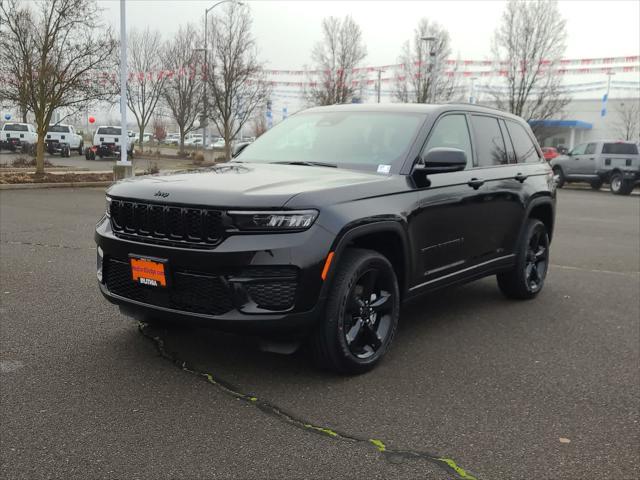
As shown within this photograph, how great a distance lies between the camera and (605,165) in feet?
79.4

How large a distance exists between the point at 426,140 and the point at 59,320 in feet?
10.2

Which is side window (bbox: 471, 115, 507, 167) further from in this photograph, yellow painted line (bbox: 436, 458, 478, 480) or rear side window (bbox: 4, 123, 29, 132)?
rear side window (bbox: 4, 123, 29, 132)

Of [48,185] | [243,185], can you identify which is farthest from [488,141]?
[48,185]

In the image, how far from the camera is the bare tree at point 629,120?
203 ft

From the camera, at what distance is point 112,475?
2.74m

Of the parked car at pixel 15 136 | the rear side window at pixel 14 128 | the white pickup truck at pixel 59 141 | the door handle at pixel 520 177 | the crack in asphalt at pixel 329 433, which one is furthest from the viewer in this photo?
the white pickup truck at pixel 59 141

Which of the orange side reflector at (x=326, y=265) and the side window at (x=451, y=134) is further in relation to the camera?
the side window at (x=451, y=134)

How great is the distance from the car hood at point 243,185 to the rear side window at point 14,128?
33.5 meters

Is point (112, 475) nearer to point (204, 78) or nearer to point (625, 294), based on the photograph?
point (625, 294)

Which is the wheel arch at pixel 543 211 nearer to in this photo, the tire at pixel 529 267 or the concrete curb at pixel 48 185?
the tire at pixel 529 267

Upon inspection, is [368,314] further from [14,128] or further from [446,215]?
[14,128]

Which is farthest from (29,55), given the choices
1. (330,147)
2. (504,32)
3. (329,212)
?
(504,32)

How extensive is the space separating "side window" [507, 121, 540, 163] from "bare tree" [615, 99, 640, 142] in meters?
60.4

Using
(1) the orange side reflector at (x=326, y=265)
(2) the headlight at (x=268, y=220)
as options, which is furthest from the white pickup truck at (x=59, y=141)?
(1) the orange side reflector at (x=326, y=265)
